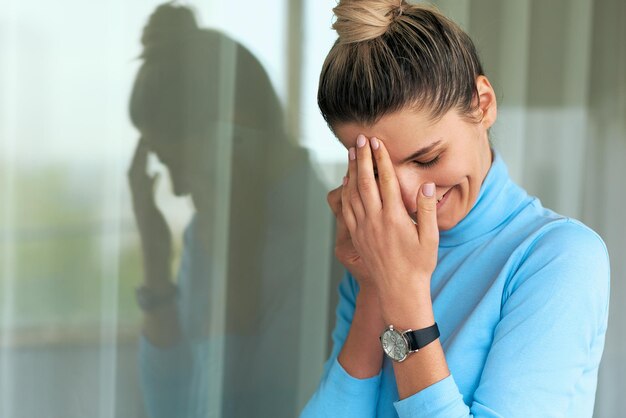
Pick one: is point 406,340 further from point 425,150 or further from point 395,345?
point 425,150

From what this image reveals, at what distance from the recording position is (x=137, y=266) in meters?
1.49

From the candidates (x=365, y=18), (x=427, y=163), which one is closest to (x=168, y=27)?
(x=365, y=18)

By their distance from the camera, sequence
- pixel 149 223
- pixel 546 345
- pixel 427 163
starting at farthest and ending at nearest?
pixel 149 223 → pixel 427 163 → pixel 546 345

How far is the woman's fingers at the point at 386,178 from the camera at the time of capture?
109 centimetres

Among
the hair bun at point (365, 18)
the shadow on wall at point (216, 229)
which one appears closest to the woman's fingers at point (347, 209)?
the hair bun at point (365, 18)

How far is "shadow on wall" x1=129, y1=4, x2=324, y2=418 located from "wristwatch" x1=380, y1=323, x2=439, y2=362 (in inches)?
23.3

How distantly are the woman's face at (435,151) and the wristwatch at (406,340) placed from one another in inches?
7.1

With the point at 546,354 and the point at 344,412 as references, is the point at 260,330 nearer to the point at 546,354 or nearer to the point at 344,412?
the point at 344,412

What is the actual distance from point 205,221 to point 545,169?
0.90m

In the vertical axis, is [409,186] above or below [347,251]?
above

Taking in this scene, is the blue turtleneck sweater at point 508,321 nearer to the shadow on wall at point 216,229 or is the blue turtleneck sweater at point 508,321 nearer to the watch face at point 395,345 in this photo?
the watch face at point 395,345

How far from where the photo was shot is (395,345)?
1066 millimetres

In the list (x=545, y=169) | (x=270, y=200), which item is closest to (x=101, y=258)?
(x=270, y=200)

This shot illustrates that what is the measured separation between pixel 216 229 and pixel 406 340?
2.06 ft
